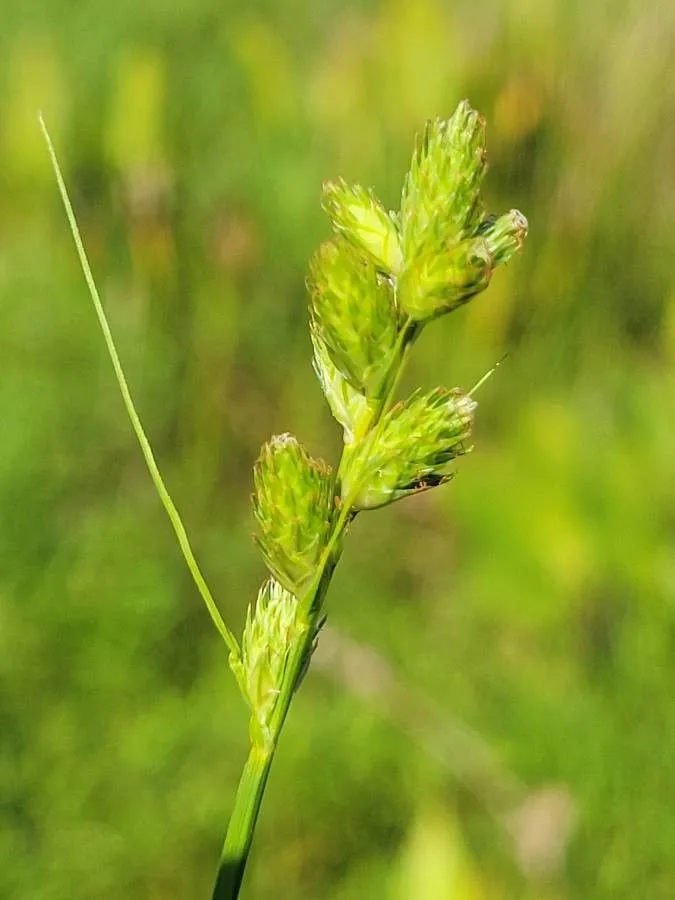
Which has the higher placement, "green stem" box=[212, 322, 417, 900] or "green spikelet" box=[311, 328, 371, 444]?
"green spikelet" box=[311, 328, 371, 444]

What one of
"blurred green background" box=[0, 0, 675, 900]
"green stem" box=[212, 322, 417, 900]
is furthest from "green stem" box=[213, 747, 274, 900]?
"blurred green background" box=[0, 0, 675, 900]

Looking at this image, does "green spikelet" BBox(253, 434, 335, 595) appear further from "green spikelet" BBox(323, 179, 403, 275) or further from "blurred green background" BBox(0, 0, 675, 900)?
"blurred green background" BBox(0, 0, 675, 900)

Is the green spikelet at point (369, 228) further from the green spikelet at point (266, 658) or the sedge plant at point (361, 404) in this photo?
the green spikelet at point (266, 658)

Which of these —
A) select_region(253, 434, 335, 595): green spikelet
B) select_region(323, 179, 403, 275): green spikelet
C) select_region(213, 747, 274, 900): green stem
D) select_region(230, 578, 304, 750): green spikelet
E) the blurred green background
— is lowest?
select_region(213, 747, 274, 900): green stem

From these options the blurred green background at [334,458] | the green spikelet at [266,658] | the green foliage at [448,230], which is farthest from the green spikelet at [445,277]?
the blurred green background at [334,458]

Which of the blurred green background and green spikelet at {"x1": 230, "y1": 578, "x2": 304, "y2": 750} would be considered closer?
green spikelet at {"x1": 230, "y1": 578, "x2": 304, "y2": 750}

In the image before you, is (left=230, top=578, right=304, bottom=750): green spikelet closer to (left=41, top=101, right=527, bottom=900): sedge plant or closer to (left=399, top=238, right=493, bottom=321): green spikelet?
(left=41, top=101, right=527, bottom=900): sedge plant

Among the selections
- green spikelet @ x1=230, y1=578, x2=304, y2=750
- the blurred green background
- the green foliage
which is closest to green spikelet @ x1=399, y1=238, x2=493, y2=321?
the green foliage

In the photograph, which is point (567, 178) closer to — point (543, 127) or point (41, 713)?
point (543, 127)

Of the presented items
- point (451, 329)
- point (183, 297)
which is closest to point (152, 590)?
point (183, 297)
